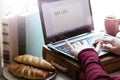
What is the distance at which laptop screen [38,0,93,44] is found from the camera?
97 centimetres

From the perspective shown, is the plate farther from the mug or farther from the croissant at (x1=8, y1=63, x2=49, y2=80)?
the mug

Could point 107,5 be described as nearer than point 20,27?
No

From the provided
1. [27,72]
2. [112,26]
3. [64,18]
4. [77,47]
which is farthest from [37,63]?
[112,26]

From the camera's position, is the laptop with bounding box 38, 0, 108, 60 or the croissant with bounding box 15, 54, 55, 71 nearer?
the croissant with bounding box 15, 54, 55, 71

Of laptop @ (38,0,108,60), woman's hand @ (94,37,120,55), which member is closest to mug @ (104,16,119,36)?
laptop @ (38,0,108,60)

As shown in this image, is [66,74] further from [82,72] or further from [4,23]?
[4,23]

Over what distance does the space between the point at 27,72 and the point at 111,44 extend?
0.39 m

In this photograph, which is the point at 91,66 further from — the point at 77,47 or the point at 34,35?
the point at 34,35

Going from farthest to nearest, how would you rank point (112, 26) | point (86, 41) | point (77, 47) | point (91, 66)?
point (112, 26) < point (86, 41) < point (77, 47) < point (91, 66)

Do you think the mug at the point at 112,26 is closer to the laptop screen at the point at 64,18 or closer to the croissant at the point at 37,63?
the laptop screen at the point at 64,18

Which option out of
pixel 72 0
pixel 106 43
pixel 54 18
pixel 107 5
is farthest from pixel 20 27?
pixel 107 5

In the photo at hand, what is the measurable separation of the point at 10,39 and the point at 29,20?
4.8 inches

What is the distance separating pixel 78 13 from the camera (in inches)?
42.3

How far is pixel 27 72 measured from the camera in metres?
0.82
